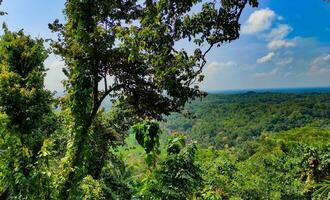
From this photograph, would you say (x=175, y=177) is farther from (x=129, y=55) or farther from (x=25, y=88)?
(x=25, y=88)

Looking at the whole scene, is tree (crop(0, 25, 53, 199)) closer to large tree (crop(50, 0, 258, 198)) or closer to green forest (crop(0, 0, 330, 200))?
green forest (crop(0, 0, 330, 200))

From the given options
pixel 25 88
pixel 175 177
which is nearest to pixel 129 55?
pixel 175 177

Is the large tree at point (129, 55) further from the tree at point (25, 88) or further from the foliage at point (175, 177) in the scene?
the tree at point (25, 88)

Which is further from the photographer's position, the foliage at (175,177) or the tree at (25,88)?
the tree at (25,88)

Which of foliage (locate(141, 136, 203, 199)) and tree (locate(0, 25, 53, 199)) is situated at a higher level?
tree (locate(0, 25, 53, 199))

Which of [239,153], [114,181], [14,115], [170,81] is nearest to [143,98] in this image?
[170,81]

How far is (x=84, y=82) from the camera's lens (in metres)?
12.7

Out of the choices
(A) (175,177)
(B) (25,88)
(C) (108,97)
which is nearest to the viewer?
(A) (175,177)

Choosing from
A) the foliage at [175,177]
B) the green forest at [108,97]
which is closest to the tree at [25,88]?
the green forest at [108,97]

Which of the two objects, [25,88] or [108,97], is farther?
[25,88]

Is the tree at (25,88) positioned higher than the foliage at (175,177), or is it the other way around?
the tree at (25,88)

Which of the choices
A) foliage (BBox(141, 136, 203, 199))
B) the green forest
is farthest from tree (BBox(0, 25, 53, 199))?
foliage (BBox(141, 136, 203, 199))

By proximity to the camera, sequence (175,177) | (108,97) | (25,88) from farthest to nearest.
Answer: (25,88) < (108,97) < (175,177)

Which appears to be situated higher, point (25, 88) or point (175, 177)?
point (25, 88)
